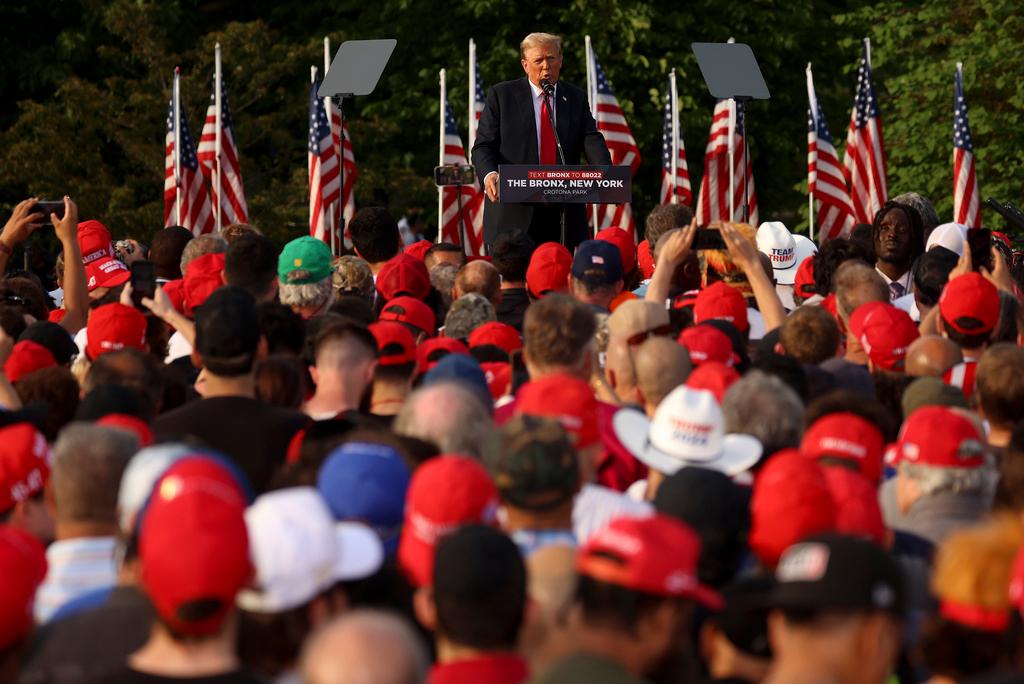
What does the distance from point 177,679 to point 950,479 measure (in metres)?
2.84

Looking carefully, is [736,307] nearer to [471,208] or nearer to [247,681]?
[247,681]

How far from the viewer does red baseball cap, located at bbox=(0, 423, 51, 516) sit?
5953mm

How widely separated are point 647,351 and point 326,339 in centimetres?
122

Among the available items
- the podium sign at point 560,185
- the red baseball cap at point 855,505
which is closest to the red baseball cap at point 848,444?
the red baseball cap at point 855,505

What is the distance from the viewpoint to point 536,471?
17.7 ft

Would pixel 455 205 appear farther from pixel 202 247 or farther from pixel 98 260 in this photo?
pixel 202 247

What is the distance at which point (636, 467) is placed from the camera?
715cm

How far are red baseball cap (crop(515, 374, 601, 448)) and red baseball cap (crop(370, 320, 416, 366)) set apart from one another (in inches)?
51.9

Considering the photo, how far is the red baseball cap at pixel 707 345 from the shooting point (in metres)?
8.12

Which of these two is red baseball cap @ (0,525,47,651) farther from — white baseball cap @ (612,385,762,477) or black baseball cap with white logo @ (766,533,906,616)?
white baseball cap @ (612,385,762,477)

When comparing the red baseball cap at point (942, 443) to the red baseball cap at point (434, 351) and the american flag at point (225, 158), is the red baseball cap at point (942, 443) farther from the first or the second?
the american flag at point (225, 158)

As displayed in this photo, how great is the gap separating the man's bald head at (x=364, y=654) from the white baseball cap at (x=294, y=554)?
64cm

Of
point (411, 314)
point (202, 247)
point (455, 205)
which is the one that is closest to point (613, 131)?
point (455, 205)

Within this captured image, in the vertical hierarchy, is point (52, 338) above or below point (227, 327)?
below
